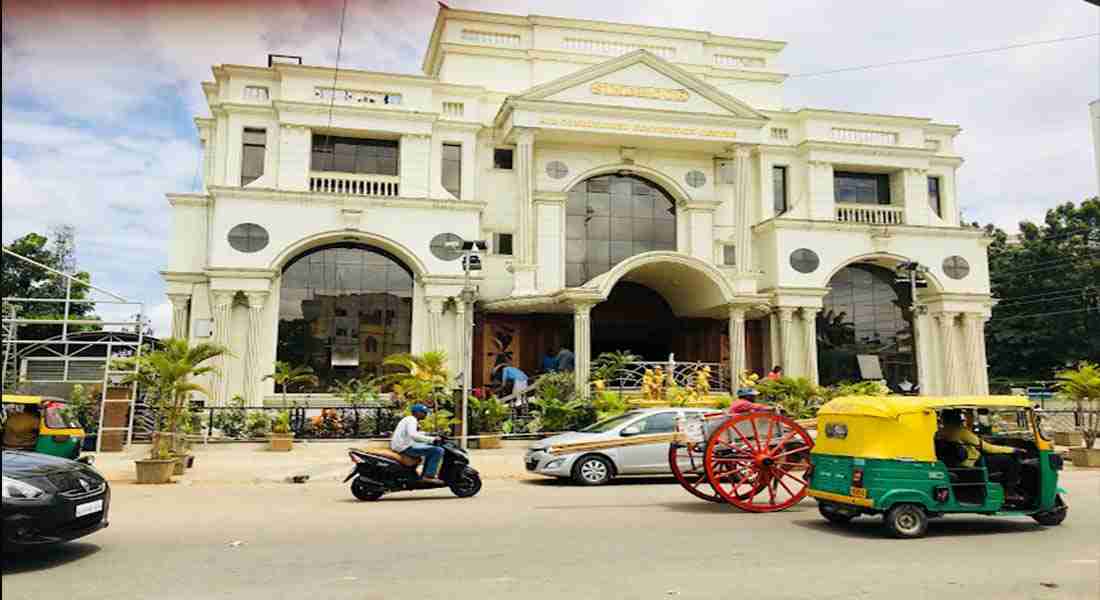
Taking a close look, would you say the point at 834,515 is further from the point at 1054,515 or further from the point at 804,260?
the point at 804,260

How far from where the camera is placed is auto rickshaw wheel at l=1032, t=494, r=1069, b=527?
29.9ft

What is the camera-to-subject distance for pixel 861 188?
28281 millimetres

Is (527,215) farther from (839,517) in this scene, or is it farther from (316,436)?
(839,517)

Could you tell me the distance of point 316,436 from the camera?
66.4ft

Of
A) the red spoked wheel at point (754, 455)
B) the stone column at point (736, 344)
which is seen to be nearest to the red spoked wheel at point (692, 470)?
the red spoked wheel at point (754, 455)

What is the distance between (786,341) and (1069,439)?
8.05 meters

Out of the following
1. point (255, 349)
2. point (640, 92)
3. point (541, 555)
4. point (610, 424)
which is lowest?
point (541, 555)

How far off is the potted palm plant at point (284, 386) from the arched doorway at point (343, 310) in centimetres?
46

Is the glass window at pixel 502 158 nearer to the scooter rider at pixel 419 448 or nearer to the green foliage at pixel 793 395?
the green foliage at pixel 793 395

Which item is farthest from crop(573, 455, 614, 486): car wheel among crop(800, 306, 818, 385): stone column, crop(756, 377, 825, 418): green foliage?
crop(800, 306, 818, 385): stone column

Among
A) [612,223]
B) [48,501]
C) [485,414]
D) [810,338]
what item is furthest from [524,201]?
[48,501]

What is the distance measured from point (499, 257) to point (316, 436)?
818cm

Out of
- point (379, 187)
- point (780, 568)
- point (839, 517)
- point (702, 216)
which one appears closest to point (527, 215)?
point (379, 187)

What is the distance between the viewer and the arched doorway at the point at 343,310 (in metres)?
23.3
